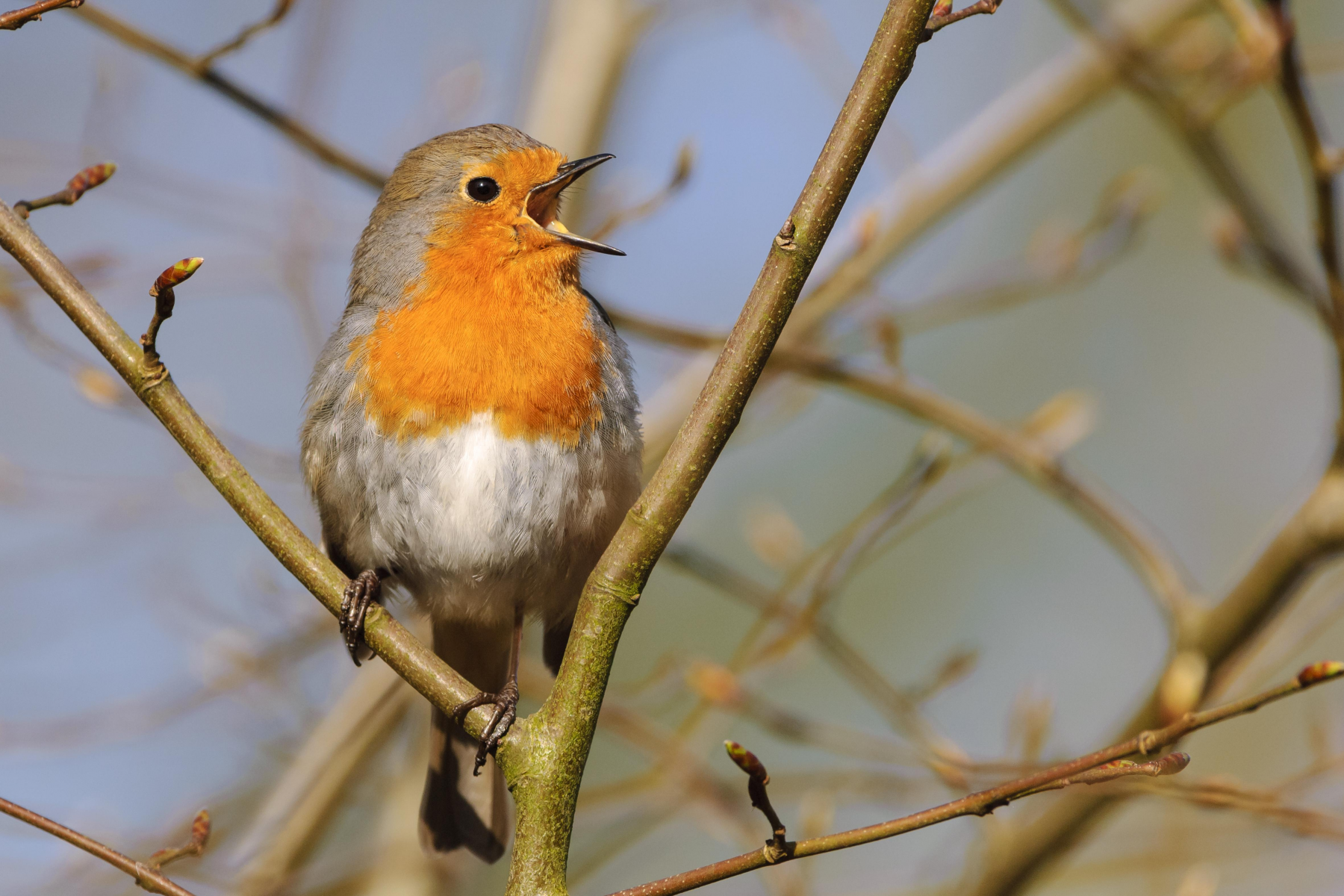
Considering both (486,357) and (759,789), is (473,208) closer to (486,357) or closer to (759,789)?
(486,357)

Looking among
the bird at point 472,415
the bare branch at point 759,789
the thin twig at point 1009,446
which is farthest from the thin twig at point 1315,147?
the bare branch at point 759,789

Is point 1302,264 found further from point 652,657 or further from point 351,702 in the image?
point 652,657

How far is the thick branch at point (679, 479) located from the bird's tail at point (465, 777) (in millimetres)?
1315

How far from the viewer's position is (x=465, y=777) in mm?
3830

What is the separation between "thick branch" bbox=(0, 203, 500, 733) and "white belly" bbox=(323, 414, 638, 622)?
2.46 ft

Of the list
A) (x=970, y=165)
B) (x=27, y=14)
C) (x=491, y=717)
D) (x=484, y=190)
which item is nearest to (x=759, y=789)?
(x=491, y=717)

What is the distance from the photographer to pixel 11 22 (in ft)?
7.55

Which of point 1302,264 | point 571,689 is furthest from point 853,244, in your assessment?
point 571,689

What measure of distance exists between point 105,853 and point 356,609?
0.79 m

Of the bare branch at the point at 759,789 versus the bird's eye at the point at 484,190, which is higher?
the bird's eye at the point at 484,190

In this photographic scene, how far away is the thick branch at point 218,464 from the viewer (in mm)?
2350

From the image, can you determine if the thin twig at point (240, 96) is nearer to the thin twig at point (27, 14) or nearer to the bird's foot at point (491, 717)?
the thin twig at point (27, 14)

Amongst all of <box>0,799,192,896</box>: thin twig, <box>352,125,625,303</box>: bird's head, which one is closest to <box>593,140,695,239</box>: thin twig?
<box>352,125,625,303</box>: bird's head

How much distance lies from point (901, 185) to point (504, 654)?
2.14m
